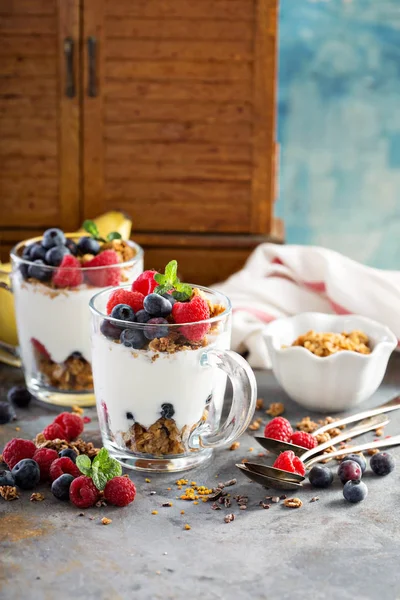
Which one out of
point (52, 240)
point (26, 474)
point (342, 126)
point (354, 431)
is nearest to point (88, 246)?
point (52, 240)

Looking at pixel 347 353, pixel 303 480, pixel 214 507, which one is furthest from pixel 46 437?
pixel 347 353

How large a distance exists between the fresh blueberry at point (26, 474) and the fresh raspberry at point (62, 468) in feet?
0.08

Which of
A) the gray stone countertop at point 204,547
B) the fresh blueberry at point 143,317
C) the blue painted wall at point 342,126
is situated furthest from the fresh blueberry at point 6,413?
the blue painted wall at point 342,126

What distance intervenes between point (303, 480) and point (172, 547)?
29cm

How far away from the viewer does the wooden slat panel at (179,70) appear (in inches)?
87.7

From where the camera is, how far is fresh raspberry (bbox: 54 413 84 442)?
1589 millimetres

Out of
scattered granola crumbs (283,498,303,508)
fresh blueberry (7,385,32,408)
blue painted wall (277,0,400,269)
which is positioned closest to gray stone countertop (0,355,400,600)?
scattered granola crumbs (283,498,303,508)

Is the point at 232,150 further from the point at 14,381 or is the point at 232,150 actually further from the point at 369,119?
the point at 369,119

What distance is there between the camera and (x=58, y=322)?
170cm

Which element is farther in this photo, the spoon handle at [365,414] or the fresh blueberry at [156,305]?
the spoon handle at [365,414]

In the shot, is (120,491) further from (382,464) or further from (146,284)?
(382,464)

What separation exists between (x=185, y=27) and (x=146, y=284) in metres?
0.96

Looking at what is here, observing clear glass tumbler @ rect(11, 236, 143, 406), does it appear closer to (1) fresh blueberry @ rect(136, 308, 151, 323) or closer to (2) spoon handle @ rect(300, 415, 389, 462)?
(1) fresh blueberry @ rect(136, 308, 151, 323)

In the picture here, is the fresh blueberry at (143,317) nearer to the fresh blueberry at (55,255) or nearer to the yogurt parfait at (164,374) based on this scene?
the yogurt parfait at (164,374)
